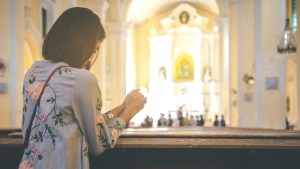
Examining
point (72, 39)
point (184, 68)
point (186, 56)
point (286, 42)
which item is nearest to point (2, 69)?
point (286, 42)

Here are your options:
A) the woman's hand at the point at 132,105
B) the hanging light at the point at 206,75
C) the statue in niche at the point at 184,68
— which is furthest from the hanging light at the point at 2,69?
the statue in niche at the point at 184,68

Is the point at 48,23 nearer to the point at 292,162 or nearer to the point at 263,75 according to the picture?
Answer: the point at 263,75

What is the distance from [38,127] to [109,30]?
1546cm

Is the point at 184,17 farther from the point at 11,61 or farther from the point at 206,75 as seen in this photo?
the point at 11,61

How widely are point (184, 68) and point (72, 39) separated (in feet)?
88.6

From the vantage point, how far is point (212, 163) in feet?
9.85

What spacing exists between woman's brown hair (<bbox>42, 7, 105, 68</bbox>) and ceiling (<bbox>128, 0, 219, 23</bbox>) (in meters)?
23.1

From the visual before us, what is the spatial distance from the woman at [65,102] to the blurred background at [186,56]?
71 cm

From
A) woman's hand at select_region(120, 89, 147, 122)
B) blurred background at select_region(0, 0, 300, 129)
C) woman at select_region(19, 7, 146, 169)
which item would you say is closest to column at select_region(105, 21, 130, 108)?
blurred background at select_region(0, 0, 300, 129)

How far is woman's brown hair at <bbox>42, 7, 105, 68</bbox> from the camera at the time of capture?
2018mm

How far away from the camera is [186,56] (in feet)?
94.7

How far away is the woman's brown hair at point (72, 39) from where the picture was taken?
2018mm

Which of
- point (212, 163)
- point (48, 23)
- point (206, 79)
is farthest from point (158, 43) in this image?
point (212, 163)

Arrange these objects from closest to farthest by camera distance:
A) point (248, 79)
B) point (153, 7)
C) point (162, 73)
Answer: point (248, 79) → point (153, 7) → point (162, 73)
